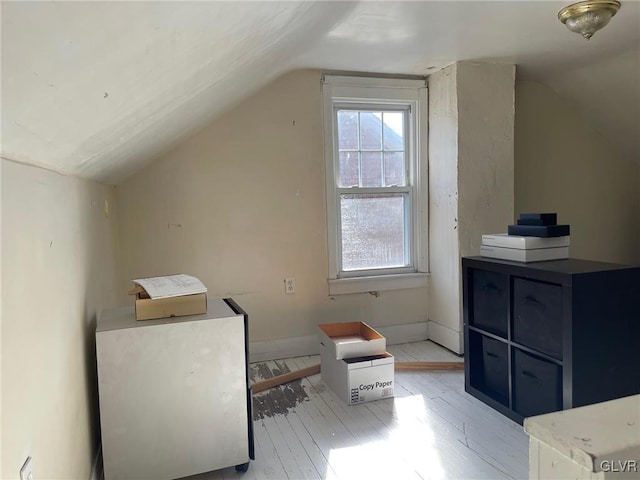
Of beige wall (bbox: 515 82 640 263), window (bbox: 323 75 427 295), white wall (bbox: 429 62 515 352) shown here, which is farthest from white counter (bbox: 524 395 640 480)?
beige wall (bbox: 515 82 640 263)

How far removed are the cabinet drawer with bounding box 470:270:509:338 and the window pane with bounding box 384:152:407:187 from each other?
4.01 feet

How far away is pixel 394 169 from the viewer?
3494 millimetres

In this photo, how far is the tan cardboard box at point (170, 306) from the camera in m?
1.80

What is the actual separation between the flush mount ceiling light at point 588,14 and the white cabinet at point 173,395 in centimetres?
208

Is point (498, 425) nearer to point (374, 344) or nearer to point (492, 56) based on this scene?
point (374, 344)

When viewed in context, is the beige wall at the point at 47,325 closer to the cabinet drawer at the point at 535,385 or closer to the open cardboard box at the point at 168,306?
the open cardboard box at the point at 168,306

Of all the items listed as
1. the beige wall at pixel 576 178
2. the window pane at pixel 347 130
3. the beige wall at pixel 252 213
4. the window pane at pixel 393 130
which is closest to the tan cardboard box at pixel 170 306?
the beige wall at pixel 252 213

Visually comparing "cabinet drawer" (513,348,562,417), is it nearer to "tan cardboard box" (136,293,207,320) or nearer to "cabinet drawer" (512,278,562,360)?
"cabinet drawer" (512,278,562,360)

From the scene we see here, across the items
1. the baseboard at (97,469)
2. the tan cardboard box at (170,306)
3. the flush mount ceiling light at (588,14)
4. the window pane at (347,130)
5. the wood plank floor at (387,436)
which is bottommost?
the wood plank floor at (387,436)

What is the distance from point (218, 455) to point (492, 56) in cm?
293

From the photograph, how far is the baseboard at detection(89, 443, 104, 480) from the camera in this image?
5.65ft

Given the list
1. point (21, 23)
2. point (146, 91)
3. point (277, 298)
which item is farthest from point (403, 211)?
point (21, 23)

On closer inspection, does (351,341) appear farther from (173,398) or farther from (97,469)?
(97,469)

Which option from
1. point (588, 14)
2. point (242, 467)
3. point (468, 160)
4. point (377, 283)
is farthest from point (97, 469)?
point (588, 14)
